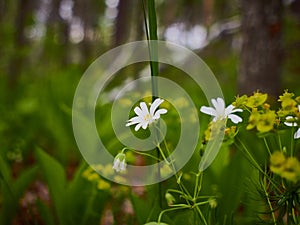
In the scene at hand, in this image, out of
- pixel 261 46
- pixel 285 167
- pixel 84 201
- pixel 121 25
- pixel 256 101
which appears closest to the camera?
pixel 285 167

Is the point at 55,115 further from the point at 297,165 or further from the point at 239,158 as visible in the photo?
the point at 297,165

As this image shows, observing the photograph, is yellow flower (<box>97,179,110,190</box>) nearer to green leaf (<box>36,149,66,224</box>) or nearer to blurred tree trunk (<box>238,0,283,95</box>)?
green leaf (<box>36,149,66,224</box>)

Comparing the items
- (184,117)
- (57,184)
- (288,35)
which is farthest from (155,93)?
(288,35)

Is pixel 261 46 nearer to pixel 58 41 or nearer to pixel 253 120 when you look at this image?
pixel 253 120

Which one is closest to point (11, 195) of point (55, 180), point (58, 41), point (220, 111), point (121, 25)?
point (55, 180)

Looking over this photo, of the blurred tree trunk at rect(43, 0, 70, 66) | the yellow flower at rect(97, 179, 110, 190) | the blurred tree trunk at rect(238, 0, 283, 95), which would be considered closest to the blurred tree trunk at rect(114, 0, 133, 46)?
the blurred tree trunk at rect(43, 0, 70, 66)

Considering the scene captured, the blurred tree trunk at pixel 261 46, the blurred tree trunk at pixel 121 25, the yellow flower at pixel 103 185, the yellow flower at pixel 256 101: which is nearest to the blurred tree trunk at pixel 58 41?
the blurred tree trunk at pixel 121 25
